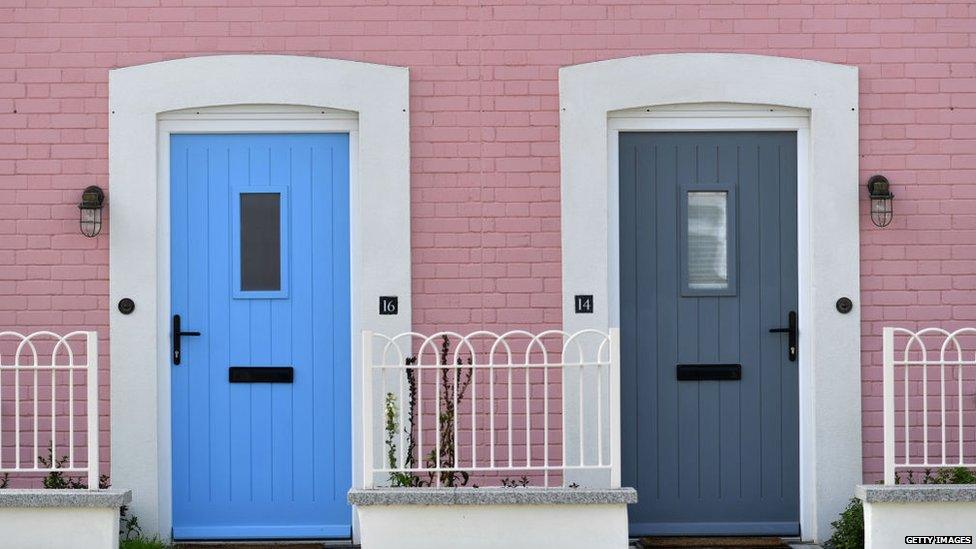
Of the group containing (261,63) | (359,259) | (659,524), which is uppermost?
(261,63)

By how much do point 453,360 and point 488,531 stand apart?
1.30 metres

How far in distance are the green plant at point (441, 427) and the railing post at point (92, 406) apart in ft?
4.57

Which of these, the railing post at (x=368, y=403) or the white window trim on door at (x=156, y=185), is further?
the white window trim on door at (x=156, y=185)

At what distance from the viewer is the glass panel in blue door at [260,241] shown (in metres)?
7.34

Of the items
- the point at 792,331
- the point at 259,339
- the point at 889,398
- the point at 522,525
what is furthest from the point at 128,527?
the point at 889,398

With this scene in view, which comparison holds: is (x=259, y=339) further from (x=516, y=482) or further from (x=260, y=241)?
(x=516, y=482)

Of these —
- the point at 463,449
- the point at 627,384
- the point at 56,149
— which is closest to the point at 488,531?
the point at 463,449

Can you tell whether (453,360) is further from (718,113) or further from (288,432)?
(718,113)

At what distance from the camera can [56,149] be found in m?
7.23

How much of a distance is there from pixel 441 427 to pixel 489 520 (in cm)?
85

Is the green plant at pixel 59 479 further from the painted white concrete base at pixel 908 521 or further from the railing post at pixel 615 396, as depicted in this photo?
the painted white concrete base at pixel 908 521

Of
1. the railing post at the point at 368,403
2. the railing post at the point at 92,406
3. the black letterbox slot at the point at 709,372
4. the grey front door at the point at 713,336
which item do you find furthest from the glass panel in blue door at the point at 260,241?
the black letterbox slot at the point at 709,372

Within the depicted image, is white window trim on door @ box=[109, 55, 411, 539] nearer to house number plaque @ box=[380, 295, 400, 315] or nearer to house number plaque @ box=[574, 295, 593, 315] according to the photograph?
house number plaque @ box=[380, 295, 400, 315]

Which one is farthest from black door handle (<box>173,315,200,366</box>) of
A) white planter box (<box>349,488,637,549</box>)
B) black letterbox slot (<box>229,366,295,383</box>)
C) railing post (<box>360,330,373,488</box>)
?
white planter box (<box>349,488,637,549</box>)
